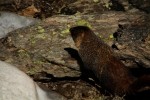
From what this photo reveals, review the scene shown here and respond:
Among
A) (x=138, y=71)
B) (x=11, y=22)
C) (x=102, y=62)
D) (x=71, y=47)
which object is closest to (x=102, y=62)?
(x=102, y=62)

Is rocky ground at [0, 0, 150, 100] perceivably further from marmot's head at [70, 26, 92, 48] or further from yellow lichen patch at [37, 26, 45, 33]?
marmot's head at [70, 26, 92, 48]

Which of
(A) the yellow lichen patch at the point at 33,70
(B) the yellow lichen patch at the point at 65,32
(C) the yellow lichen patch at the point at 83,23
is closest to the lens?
(A) the yellow lichen patch at the point at 33,70

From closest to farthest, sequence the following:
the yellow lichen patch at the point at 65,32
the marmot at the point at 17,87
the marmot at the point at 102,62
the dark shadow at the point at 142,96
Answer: the marmot at the point at 17,87 → the dark shadow at the point at 142,96 → the marmot at the point at 102,62 → the yellow lichen patch at the point at 65,32

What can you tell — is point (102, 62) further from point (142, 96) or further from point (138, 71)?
point (142, 96)

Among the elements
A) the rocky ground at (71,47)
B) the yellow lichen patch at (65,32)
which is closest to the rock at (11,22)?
the rocky ground at (71,47)

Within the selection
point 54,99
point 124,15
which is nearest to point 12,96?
point 54,99

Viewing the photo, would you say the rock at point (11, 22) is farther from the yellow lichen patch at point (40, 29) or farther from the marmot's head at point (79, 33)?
the marmot's head at point (79, 33)
